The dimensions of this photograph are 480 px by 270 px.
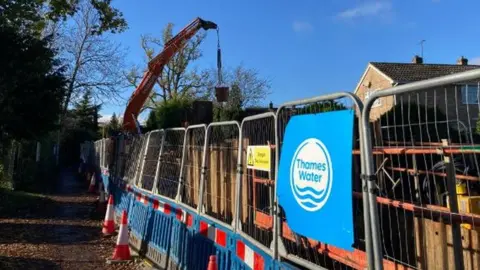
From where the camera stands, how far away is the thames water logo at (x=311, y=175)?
3.29m

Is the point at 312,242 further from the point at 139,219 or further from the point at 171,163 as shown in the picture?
the point at 139,219


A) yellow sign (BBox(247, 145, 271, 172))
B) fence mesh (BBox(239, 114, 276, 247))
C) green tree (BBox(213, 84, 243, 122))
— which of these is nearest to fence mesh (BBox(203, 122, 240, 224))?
fence mesh (BBox(239, 114, 276, 247))

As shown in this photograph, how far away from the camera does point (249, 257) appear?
468 centimetres

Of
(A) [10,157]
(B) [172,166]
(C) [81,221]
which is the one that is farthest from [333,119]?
(A) [10,157]

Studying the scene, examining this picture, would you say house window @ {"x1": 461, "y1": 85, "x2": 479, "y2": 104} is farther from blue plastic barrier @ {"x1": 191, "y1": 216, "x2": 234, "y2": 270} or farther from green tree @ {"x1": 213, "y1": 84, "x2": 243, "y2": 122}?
green tree @ {"x1": 213, "y1": 84, "x2": 243, "y2": 122}

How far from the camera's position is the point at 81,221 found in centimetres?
1261

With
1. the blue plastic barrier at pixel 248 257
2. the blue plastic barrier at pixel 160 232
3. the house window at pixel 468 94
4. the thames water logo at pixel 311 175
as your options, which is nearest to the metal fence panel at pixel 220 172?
the blue plastic barrier at pixel 248 257

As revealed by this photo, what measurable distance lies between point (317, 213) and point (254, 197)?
199cm

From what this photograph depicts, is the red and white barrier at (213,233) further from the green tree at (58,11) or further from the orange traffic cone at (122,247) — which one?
the green tree at (58,11)

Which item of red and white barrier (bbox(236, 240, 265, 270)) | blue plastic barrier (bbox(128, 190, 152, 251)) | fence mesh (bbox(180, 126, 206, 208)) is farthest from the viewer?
blue plastic barrier (bbox(128, 190, 152, 251))

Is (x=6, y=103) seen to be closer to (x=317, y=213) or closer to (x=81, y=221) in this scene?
(x=81, y=221)

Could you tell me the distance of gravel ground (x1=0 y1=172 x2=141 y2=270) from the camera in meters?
8.05

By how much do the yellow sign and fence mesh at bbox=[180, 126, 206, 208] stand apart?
2.08 m

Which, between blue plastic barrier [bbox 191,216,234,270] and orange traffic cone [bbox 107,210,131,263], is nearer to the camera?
blue plastic barrier [bbox 191,216,234,270]
